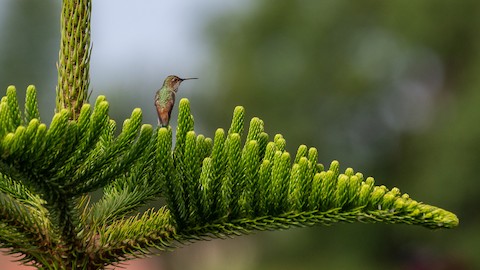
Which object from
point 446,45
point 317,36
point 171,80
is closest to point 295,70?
point 317,36

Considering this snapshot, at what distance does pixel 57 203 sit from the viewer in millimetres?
2666

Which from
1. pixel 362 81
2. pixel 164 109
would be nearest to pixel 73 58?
pixel 164 109

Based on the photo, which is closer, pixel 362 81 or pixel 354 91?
pixel 362 81

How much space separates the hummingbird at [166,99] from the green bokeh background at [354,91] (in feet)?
138

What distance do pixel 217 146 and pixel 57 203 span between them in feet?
1.72

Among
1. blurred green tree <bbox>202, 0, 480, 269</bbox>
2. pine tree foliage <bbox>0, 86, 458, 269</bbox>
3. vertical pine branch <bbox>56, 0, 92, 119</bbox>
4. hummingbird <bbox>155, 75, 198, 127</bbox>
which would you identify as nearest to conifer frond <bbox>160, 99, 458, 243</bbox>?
pine tree foliage <bbox>0, 86, 458, 269</bbox>

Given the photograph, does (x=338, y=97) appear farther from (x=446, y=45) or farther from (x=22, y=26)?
(x=22, y=26)

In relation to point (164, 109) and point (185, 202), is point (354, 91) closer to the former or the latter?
point (164, 109)

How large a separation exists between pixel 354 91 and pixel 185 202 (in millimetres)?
45556

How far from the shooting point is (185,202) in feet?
9.29

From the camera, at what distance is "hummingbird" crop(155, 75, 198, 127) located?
3.43 meters

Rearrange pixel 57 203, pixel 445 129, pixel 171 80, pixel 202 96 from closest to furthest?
1. pixel 57 203
2. pixel 171 80
3. pixel 445 129
4. pixel 202 96

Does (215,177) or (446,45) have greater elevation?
(446,45)

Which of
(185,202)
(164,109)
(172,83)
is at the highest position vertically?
(172,83)
